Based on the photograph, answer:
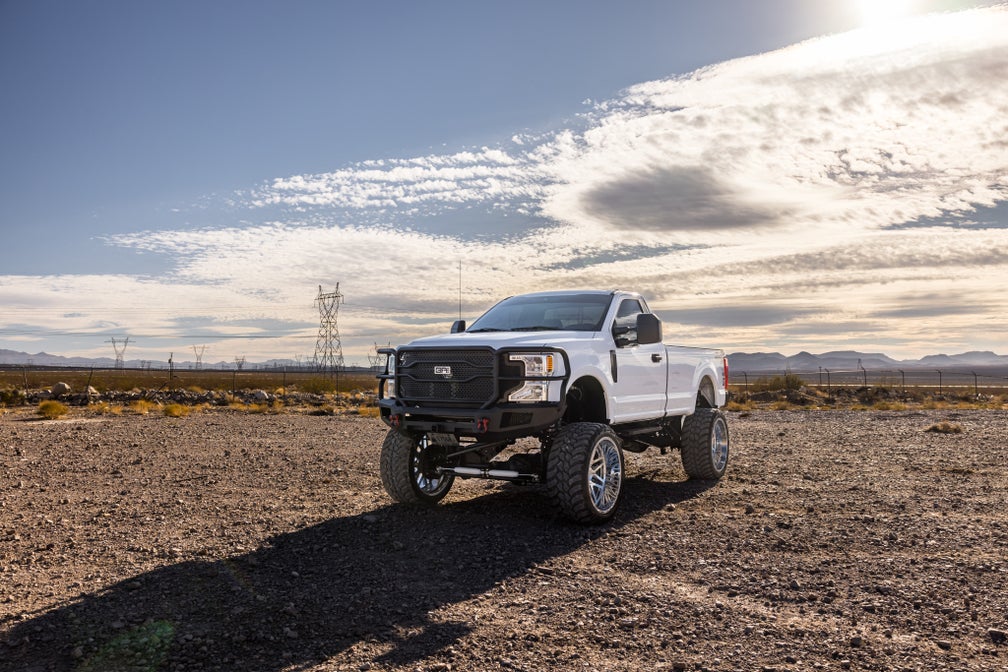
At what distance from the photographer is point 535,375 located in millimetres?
8055

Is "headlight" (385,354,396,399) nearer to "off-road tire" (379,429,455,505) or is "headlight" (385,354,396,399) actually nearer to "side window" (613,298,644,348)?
"off-road tire" (379,429,455,505)

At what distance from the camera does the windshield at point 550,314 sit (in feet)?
31.2

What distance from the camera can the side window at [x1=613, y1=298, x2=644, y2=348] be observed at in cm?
951

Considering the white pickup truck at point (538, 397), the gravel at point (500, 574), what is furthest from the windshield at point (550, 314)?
the gravel at point (500, 574)

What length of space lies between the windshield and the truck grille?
1.35 meters

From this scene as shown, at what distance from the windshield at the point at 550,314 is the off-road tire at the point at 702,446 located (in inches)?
107

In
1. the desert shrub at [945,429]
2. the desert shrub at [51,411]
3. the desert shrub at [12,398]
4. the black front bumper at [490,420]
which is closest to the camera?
the black front bumper at [490,420]

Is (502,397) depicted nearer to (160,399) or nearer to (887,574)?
(887,574)

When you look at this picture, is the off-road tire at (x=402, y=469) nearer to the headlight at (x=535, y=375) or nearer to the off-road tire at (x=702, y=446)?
the headlight at (x=535, y=375)

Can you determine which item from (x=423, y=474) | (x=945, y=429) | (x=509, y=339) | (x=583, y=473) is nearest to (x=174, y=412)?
(x=423, y=474)

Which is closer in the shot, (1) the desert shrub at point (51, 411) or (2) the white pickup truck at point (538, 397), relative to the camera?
(2) the white pickup truck at point (538, 397)

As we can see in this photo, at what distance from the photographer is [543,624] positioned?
5.37 metres

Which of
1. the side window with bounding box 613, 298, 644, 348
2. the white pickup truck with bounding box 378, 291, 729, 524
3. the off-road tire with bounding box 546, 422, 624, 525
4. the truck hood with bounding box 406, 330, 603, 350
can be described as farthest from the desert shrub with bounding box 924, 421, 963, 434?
the off-road tire with bounding box 546, 422, 624, 525

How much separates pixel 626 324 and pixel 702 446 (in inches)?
98.9
